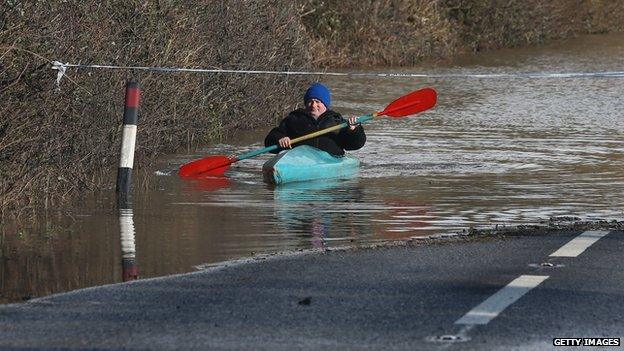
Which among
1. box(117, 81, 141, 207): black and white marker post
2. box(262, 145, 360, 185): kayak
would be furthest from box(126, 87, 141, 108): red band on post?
box(262, 145, 360, 185): kayak

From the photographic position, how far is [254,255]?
1120cm

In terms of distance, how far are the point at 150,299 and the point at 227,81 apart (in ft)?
47.7

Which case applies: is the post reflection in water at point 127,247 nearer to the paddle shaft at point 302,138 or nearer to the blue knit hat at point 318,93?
the paddle shaft at point 302,138

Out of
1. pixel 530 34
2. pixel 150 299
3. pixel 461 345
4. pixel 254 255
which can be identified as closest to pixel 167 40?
pixel 254 255

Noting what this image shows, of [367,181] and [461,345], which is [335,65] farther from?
[461,345]

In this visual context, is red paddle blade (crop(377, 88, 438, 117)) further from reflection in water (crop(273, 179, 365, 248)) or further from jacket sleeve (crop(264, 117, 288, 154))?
reflection in water (crop(273, 179, 365, 248))

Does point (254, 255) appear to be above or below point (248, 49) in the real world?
below

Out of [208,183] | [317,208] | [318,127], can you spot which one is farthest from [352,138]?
[317,208]

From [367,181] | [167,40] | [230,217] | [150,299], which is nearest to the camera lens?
[150,299]

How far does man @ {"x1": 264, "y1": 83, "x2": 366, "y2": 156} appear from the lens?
1842 centimetres

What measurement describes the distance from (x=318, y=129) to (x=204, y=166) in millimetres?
1446

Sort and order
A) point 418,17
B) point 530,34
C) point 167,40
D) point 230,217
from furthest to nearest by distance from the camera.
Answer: point 530,34
point 418,17
point 167,40
point 230,217

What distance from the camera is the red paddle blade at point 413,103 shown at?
63.3 feet

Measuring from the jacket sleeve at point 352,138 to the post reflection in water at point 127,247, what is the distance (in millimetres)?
4597
